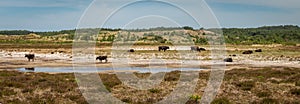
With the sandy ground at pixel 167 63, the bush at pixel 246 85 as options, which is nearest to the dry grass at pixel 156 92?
the bush at pixel 246 85

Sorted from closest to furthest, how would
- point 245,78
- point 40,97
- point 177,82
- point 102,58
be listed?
1. point 40,97
2. point 177,82
3. point 245,78
4. point 102,58

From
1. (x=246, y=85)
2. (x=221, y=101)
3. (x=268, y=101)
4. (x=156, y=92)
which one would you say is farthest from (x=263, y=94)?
(x=156, y=92)

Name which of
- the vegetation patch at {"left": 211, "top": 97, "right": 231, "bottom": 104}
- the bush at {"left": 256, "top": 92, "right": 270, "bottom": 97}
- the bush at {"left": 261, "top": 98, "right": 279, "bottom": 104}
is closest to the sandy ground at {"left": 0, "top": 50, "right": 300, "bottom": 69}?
the bush at {"left": 256, "top": 92, "right": 270, "bottom": 97}

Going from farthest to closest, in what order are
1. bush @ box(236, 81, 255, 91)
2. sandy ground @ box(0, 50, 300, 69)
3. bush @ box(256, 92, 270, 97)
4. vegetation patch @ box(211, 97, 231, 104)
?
sandy ground @ box(0, 50, 300, 69), bush @ box(236, 81, 255, 91), bush @ box(256, 92, 270, 97), vegetation patch @ box(211, 97, 231, 104)

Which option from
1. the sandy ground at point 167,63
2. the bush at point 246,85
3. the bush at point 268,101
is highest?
the bush at point 246,85

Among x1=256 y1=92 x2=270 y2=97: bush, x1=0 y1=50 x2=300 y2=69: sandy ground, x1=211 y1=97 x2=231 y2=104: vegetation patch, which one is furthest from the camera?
x1=0 y1=50 x2=300 y2=69: sandy ground

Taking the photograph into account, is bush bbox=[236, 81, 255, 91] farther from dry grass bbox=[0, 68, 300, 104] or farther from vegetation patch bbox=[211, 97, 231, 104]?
vegetation patch bbox=[211, 97, 231, 104]

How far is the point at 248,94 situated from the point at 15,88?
519 inches

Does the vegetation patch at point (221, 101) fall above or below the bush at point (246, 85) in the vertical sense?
below

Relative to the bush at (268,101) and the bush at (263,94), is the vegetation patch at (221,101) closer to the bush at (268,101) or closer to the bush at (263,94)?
the bush at (268,101)

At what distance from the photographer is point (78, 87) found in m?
25.4

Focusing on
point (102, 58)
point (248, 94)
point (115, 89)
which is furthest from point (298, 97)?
point (102, 58)

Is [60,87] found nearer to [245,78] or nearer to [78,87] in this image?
[78,87]

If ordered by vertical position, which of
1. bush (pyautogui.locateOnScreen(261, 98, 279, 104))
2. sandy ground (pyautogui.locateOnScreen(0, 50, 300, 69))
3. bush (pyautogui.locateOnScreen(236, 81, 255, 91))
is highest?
bush (pyautogui.locateOnScreen(236, 81, 255, 91))
